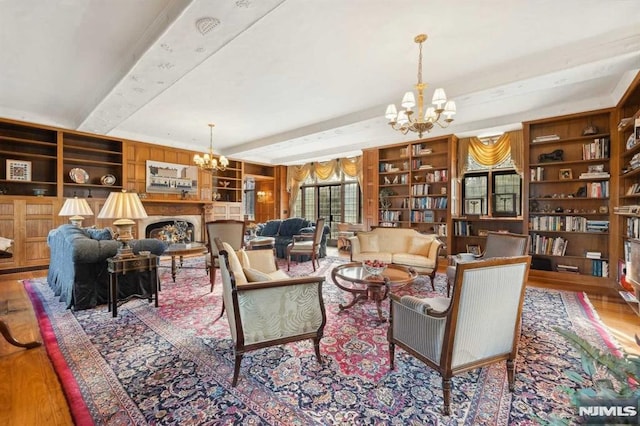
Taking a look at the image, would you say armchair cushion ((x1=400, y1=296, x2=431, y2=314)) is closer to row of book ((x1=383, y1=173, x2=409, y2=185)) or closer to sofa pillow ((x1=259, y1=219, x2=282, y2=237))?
sofa pillow ((x1=259, y1=219, x2=282, y2=237))

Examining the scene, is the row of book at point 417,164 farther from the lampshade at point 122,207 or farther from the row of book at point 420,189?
the lampshade at point 122,207

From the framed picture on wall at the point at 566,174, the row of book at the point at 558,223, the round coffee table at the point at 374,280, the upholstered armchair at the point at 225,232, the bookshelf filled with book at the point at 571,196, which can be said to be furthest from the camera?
the framed picture on wall at the point at 566,174

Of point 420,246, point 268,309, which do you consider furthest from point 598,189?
point 268,309

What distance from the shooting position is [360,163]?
27.2 feet

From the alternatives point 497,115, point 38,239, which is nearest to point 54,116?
point 38,239

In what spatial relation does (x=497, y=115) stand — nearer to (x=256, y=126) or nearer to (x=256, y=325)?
(x=256, y=126)

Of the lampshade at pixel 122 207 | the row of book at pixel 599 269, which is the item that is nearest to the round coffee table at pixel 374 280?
the lampshade at pixel 122 207

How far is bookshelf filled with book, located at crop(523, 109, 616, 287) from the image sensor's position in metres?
4.61

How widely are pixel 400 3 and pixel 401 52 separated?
79 centimetres

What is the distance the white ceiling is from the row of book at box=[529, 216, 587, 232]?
1757 millimetres

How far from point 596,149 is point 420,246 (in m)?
3.09

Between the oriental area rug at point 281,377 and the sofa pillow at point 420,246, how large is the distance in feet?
5.64

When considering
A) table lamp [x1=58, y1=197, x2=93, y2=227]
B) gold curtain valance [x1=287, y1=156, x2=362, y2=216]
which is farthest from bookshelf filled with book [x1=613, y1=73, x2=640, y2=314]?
table lamp [x1=58, y1=197, x2=93, y2=227]

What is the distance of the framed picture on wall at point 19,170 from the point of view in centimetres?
551
